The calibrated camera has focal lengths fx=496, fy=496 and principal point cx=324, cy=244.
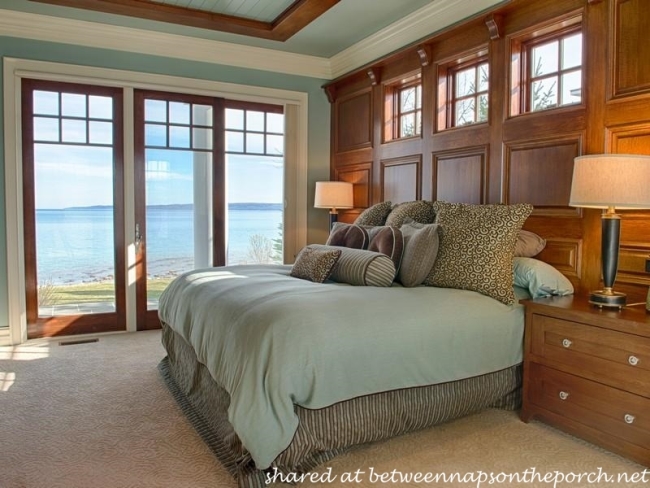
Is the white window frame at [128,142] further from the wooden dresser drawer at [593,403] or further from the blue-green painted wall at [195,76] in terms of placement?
the wooden dresser drawer at [593,403]

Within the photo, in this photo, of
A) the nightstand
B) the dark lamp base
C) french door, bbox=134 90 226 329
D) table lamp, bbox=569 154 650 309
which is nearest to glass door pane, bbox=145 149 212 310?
french door, bbox=134 90 226 329

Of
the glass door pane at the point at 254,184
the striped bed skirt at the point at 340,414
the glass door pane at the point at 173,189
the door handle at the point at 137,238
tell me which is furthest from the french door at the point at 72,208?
the striped bed skirt at the point at 340,414

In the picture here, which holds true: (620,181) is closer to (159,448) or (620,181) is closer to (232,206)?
(159,448)

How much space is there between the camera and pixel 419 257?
278 centimetres

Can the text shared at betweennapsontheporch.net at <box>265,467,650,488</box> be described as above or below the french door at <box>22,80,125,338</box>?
below

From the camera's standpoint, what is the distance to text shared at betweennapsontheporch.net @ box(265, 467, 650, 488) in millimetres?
1996

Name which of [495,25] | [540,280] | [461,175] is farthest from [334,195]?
[540,280]

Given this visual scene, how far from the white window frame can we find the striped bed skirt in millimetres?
2095

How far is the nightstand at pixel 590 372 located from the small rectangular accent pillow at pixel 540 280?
7 cm

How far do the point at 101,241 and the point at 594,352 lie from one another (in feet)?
12.8

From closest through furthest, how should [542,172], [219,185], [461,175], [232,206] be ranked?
[542,172]
[461,175]
[219,185]
[232,206]

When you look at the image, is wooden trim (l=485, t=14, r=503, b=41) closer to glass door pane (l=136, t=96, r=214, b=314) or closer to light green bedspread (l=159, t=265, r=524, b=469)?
light green bedspread (l=159, t=265, r=524, b=469)

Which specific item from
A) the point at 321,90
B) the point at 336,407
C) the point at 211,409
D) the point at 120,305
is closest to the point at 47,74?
→ the point at 120,305

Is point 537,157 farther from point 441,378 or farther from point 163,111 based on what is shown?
point 163,111
